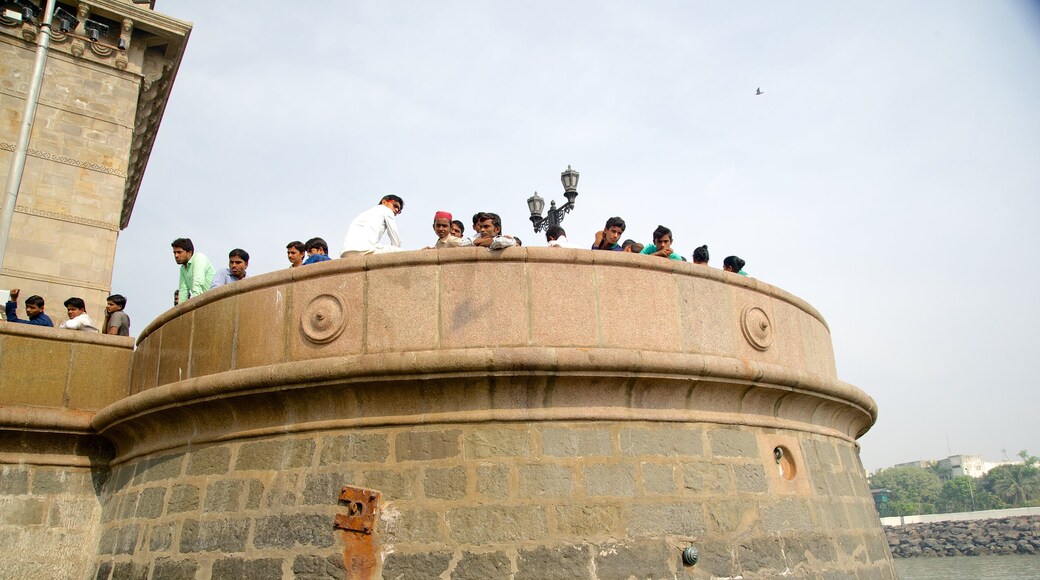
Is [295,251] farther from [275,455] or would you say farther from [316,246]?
[275,455]

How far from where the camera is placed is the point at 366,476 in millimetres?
5293

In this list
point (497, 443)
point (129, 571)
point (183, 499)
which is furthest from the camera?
point (129, 571)

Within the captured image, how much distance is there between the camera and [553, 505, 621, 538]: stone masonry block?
16.7 feet

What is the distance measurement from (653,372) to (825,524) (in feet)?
7.06

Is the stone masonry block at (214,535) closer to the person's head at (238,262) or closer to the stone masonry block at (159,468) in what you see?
the stone masonry block at (159,468)

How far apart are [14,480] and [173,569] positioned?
2390 mm

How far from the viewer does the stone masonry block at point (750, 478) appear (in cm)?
573

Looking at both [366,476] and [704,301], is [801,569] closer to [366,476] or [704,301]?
[704,301]

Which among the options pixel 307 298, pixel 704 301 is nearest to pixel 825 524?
pixel 704 301

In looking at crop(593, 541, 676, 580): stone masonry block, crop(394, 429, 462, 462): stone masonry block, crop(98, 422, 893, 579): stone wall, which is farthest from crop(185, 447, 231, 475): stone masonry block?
crop(593, 541, 676, 580): stone masonry block

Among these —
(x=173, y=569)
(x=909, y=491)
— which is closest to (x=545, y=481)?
(x=173, y=569)

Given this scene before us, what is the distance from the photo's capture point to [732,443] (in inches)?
231

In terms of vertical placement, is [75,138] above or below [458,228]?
above

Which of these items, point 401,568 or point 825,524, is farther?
point 825,524
